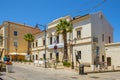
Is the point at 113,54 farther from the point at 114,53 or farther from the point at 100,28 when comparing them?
the point at 100,28

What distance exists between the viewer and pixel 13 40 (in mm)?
60062

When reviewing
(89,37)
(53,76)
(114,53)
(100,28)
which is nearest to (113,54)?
(114,53)

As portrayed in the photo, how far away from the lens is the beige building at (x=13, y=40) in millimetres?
58531

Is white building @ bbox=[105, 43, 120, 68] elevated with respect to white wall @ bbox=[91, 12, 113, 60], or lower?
lower

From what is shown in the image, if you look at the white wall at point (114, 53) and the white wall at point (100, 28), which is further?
the white wall at point (100, 28)

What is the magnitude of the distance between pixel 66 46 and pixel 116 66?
33.0 feet

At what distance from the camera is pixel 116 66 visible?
3366cm

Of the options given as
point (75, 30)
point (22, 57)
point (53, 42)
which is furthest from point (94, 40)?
point (22, 57)

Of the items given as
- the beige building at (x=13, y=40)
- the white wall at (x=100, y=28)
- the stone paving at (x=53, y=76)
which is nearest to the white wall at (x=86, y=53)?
the white wall at (x=100, y=28)

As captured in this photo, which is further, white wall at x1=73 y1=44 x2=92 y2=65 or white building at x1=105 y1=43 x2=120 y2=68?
white wall at x1=73 y1=44 x2=92 y2=65

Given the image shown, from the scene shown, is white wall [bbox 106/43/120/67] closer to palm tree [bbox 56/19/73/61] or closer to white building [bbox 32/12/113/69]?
white building [bbox 32/12/113/69]

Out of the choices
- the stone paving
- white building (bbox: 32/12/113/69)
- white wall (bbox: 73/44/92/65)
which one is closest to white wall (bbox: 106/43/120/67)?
white building (bbox: 32/12/113/69)

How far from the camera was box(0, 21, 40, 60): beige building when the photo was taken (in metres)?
58.5

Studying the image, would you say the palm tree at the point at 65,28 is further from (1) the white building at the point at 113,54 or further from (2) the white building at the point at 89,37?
(1) the white building at the point at 113,54
